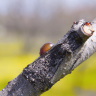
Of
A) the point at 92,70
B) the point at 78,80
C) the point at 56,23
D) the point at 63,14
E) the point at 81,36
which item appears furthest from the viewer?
the point at 63,14

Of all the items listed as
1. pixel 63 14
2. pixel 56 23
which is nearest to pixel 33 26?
pixel 56 23

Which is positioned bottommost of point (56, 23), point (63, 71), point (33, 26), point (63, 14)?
point (63, 71)

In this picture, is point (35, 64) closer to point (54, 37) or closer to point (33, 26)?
point (33, 26)

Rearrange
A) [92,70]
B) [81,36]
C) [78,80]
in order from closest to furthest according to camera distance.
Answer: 1. [81,36]
2. [78,80]
3. [92,70]

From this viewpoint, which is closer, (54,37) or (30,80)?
(30,80)

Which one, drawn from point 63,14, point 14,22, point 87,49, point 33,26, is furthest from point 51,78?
point 63,14

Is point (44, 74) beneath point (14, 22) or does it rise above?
beneath
